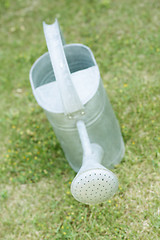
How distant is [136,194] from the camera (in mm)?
2006

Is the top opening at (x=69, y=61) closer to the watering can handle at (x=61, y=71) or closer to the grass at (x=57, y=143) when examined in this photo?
the watering can handle at (x=61, y=71)

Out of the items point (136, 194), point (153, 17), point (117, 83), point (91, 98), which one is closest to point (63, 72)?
point (91, 98)

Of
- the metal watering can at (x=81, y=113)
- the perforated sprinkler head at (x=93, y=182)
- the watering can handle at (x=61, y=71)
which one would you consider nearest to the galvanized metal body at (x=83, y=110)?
the metal watering can at (x=81, y=113)

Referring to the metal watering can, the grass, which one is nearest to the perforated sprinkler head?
the metal watering can

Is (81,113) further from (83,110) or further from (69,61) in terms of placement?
(69,61)

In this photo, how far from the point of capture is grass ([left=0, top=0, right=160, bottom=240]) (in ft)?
6.45

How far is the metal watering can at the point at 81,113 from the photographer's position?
4.97ft

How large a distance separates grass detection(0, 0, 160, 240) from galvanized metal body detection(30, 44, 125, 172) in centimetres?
22

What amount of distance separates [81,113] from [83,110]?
0.03 metres

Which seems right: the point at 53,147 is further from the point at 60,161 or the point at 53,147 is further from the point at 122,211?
the point at 122,211

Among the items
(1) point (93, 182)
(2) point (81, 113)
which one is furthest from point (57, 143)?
(1) point (93, 182)

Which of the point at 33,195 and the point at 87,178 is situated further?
→ the point at 33,195

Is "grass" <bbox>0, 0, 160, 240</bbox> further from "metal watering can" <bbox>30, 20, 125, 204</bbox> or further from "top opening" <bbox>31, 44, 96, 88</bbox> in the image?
"top opening" <bbox>31, 44, 96, 88</bbox>

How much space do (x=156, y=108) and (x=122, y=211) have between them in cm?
91
